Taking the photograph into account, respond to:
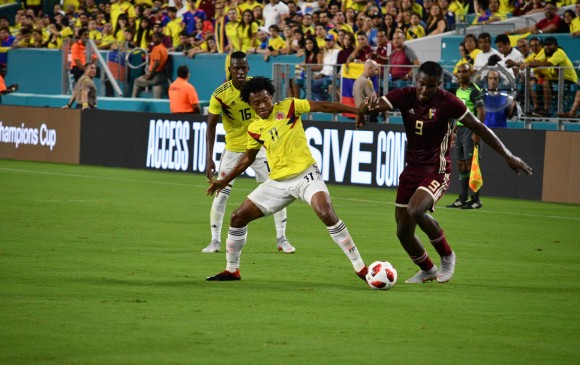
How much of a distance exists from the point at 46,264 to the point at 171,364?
5.11 m

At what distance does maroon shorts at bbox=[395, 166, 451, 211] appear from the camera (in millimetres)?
10922

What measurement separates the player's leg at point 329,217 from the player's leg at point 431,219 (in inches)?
25.6

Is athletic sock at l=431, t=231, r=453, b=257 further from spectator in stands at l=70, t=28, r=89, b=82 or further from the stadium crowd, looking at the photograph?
spectator in stands at l=70, t=28, r=89, b=82

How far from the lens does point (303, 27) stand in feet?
94.4

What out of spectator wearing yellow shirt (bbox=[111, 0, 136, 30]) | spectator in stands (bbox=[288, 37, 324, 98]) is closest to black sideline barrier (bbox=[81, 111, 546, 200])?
spectator in stands (bbox=[288, 37, 324, 98])

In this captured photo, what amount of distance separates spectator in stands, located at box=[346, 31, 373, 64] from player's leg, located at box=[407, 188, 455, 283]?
1415 centimetres

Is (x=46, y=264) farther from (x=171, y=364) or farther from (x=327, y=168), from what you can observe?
(x=327, y=168)

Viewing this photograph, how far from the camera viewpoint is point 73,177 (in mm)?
25359

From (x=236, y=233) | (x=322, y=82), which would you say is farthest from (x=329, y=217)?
(x=322, y=82)

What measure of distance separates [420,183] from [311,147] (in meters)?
13.5

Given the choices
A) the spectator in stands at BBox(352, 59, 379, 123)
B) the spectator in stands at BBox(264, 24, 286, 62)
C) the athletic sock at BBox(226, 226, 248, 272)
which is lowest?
the athletic sock at BBox(226, 226, 248, 272)

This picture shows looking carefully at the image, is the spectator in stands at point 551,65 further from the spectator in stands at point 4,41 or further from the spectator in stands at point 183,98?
the spectator in stands at point 4,41

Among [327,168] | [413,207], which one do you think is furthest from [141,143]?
[413,207]

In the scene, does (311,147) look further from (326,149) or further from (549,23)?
(549,23)
